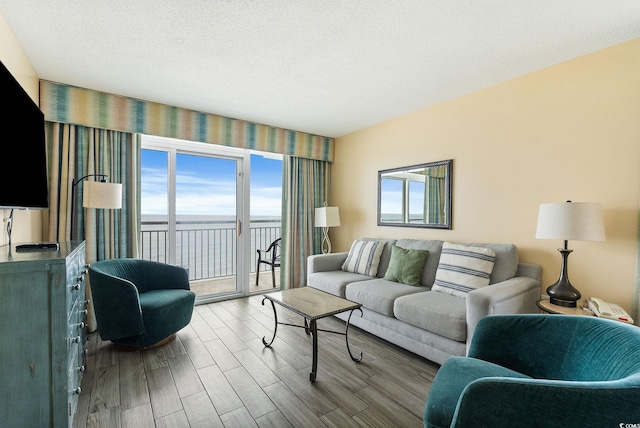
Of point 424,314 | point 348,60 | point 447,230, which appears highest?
point 348,60

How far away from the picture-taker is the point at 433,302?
241cm

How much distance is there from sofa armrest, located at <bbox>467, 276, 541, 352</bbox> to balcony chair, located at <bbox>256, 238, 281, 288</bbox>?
3.08 meters

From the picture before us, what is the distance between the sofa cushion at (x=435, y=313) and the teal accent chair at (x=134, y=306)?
2.01m

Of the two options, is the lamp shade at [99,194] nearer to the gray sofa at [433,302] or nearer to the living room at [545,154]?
the living room at [545,154]

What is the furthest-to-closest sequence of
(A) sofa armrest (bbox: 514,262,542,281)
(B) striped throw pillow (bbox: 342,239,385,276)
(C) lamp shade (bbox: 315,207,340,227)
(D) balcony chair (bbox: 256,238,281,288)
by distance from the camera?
(D) balcony chair (bbox: 256,238,281,288) → (C) lamp shade (bbox: 315,207,340,227) → (B) striped throw pillow (bbox: 342,239,385,276) → (A) sofa armrest (bbox: 514,262,542,281)

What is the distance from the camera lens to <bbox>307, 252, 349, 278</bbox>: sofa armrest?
369 cm

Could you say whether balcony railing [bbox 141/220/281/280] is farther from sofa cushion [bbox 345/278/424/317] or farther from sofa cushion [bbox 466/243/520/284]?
sofa cushion [bbox 466/243/520/284]

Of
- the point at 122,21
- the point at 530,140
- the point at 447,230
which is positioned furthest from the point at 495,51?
the point at 122,21

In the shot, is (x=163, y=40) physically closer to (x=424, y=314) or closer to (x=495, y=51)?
(x=495, y=51)

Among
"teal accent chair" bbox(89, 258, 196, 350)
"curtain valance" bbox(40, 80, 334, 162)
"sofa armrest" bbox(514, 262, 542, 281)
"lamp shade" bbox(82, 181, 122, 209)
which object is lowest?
"teal accent chair" bbox(89, 258, 196, 350)

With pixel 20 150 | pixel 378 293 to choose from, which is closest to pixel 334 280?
pixel 378 293

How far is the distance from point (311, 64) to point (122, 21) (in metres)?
1.36

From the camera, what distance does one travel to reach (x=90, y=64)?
247 cm

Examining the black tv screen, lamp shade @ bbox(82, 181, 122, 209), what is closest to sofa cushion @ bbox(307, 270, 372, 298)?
lamp shade @ bbox(82, 181, 122, 209)
